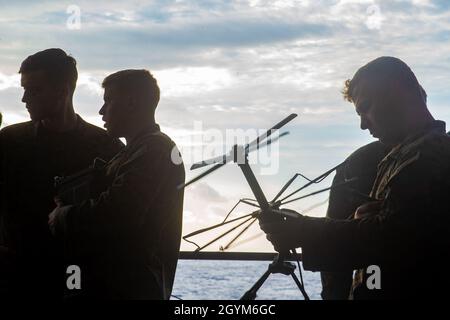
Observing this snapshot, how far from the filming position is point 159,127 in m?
5.05

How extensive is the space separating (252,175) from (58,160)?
2342 millimetres

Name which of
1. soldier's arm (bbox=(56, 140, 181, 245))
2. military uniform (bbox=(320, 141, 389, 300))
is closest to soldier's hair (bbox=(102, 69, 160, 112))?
soldier's arm (bbox=(56, 140, 181, 245))

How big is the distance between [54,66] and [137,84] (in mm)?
1064

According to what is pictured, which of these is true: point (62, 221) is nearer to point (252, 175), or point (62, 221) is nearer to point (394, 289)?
point (252, 175)

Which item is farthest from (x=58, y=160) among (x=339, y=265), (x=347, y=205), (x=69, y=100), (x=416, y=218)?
(x=416, y=218)

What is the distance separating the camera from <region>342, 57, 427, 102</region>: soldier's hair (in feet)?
13.5

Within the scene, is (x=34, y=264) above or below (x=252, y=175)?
below

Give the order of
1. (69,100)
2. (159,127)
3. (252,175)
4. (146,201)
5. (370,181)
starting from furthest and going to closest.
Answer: (69,100) < (370,181) < (159,127) < (146,201) < (252,175)

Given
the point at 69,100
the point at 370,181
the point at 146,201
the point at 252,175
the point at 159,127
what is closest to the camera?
the point at 252,175

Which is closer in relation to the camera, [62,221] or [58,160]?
[62,221]

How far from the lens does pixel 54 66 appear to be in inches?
229

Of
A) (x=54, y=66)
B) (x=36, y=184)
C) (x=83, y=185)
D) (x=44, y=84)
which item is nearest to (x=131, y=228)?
(x=83, y=185)

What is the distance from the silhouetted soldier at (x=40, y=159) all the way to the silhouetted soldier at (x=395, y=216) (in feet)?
6.35

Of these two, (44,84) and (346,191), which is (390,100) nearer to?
(346,191)
